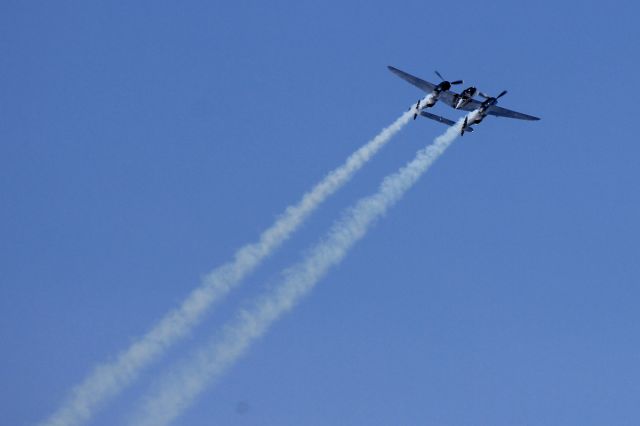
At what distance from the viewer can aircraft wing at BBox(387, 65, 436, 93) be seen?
5113 inches

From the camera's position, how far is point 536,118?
141125mm

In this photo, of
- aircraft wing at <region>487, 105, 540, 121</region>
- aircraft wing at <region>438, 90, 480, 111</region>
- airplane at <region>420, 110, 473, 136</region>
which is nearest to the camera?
airplane at <region>420, 110, 473, 136</region>

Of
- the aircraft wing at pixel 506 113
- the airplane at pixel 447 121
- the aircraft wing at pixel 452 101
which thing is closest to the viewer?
the airplane at pixel 447 121

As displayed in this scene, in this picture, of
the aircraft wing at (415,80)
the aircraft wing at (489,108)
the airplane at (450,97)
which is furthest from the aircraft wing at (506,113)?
the aircraft wing at (415,80)

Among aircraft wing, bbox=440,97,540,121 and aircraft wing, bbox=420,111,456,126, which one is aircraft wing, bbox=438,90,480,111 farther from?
aircraft wing, bbox=420,111,456,126

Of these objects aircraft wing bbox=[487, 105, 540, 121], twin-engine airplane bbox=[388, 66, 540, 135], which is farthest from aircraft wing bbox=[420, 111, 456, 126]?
aircraft wing bbox=[487, 105, 540, 121]

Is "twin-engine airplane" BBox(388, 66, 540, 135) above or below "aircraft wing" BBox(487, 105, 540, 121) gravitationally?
below

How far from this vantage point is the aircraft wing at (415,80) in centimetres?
12988

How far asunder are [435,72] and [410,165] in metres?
10.8

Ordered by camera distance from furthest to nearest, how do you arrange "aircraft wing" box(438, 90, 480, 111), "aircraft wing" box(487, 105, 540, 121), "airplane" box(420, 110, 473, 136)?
"aircraft wing" box(487, 105, 540, 121) < "aircraft wing" box(438, 90, 480, 111) < "airplane" box(420, 110, 473, 136)

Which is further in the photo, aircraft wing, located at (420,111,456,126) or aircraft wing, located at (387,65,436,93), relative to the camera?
aircraft wing, located at (387,65,436,93)

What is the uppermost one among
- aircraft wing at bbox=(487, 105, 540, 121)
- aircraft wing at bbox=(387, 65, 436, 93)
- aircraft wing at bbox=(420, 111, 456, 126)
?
aircraft wing at bbox=(487, 105, 540, 121)

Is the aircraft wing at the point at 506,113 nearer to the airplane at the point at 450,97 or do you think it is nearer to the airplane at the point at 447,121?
the airplane at the point at 450,97

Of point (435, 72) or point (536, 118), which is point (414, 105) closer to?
point (435, 72)
